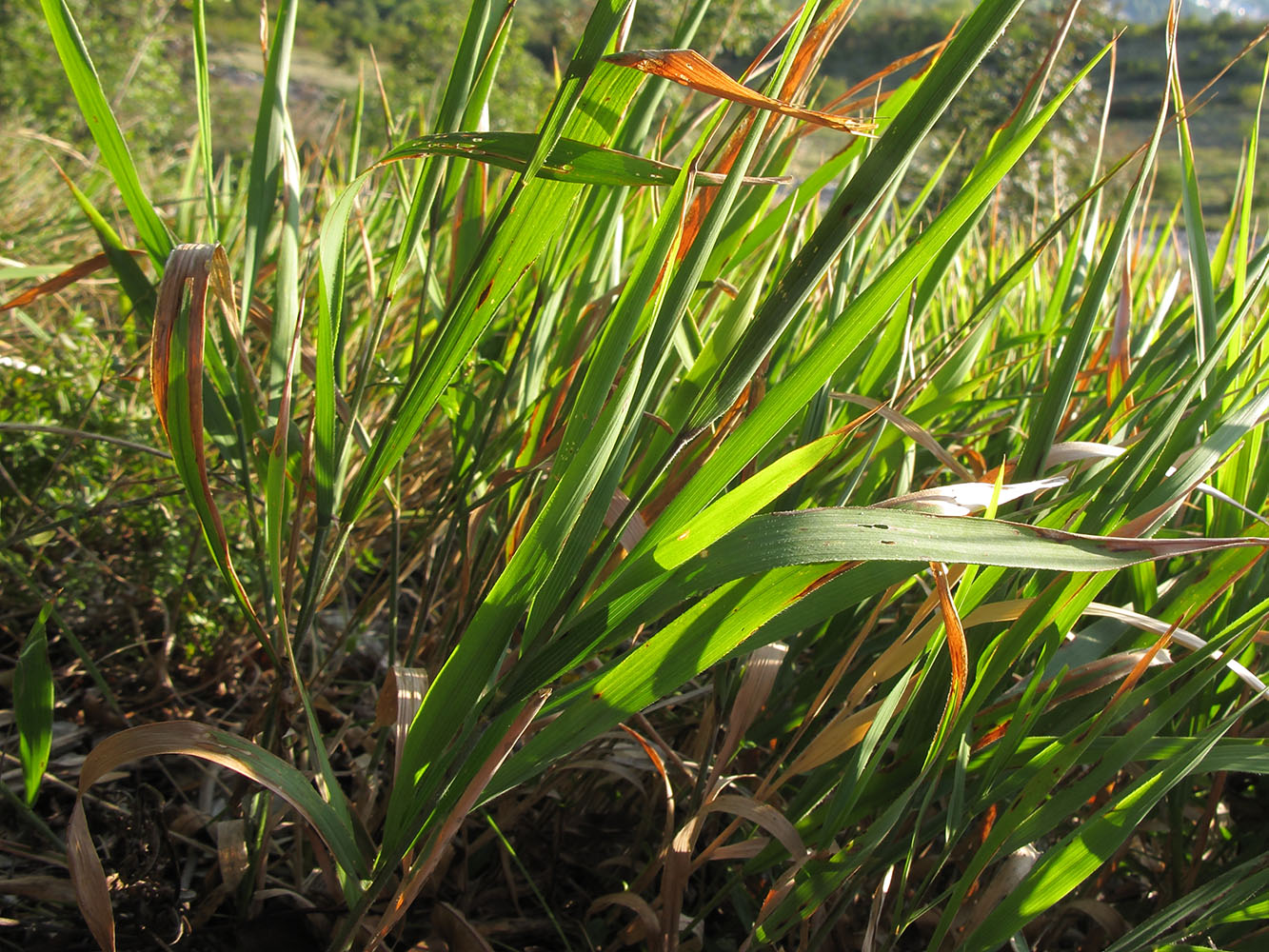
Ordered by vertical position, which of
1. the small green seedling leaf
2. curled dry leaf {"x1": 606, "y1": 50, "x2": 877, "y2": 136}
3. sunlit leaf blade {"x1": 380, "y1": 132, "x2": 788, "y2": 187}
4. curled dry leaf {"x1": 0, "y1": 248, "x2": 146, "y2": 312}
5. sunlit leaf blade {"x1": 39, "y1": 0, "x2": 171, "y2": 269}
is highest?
curled dry leaf {"x1": 606, "y1": 50, "x2": 877, "y2": 136}

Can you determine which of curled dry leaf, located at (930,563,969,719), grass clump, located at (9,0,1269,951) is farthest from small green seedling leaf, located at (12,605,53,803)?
curled dry leaf, located at (930,563,969,719)

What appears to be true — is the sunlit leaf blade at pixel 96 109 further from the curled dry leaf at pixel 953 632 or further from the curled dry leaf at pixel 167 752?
the curled dry leaf at pixel 953 632

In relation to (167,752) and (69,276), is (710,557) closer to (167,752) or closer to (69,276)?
(167,752)

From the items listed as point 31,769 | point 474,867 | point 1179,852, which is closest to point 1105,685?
point 1179,852

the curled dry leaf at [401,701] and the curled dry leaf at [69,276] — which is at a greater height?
the curled dry leaf at [69,276]

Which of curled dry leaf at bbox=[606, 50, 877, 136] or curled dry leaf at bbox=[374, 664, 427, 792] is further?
curled dry leaf at bbox=[374, 664, 427, 792]

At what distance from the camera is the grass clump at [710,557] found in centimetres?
37

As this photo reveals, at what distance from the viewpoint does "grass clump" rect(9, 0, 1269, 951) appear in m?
0.37

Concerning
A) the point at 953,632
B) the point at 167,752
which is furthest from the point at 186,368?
the point at 953,632

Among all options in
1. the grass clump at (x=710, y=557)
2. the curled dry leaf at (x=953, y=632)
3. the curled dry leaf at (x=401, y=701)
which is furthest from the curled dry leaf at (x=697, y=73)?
the curled dry leaf at (x=401, y=701)

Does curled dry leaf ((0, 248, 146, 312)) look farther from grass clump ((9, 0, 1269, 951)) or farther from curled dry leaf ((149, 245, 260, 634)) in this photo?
curled dry leaf ((149, 245, 260, 634))

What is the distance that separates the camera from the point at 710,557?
36cm

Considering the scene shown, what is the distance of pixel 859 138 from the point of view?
1.96 ft

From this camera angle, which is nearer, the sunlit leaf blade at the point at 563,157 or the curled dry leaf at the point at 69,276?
the sunlit leaf blade at the point at 563,157
